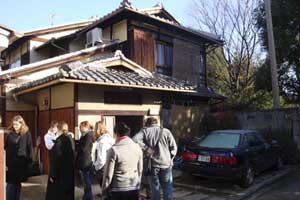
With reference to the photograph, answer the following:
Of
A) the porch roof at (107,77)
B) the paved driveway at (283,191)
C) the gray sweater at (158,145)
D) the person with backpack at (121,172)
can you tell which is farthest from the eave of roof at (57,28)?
the person with backpack at (121,172)

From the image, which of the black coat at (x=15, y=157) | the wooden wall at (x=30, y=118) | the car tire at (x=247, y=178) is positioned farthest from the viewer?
the wooden wall at (x=30, y=118)

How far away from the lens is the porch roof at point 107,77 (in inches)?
384

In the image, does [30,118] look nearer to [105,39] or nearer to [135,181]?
[105,39]

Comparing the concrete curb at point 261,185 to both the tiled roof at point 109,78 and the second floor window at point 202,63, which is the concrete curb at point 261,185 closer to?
the tiled roof at point 109,78

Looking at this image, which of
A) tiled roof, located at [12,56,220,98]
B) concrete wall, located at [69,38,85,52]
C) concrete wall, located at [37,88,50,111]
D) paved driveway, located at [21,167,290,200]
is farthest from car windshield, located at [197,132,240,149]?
concrete wall, located at [69,38,85,52]

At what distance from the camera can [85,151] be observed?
295 inches

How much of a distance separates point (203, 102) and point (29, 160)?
11444 mm

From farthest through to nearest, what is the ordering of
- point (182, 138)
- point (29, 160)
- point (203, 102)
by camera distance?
point (203, 102) → point (182, 138) → point (29, 160)

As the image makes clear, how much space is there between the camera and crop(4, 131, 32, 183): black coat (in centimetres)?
645

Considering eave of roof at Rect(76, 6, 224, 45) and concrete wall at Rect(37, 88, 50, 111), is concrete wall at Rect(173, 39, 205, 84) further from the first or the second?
concrete wall at Rect(37, 88, 50, 111)

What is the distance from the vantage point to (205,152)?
382 inches

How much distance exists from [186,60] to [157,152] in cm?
1079

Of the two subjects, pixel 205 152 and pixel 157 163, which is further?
pixel 205 152

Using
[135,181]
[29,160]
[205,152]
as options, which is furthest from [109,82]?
[135,181]
